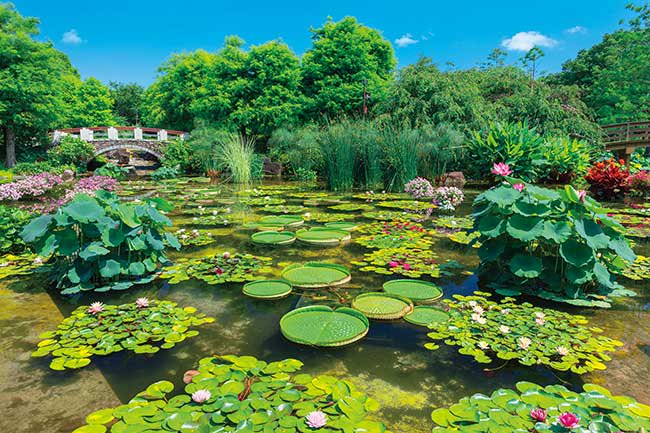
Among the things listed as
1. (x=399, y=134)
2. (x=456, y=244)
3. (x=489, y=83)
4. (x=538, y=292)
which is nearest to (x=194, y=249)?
(x=456, y=244)

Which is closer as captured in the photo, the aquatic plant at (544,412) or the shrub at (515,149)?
the aquatic plant at (544,412)

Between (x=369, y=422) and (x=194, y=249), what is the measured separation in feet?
9.28

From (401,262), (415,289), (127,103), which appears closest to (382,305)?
(415,289)

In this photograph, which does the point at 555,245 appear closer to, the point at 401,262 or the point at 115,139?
A: the point at 401,262

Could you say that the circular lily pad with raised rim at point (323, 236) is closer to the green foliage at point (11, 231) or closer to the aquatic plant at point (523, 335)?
the aquatic plant at point (523, 335)

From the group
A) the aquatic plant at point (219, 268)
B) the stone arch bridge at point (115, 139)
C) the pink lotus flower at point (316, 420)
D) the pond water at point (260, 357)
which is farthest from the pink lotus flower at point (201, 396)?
the stone arch bridge at point (115, 139)

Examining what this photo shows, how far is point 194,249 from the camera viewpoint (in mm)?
3682

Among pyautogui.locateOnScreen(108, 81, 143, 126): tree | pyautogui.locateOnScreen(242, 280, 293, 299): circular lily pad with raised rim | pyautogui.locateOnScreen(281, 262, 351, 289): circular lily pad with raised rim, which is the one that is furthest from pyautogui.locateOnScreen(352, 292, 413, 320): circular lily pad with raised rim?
pyautogui.locateOnScreen(108, 81, 143, 126): tree

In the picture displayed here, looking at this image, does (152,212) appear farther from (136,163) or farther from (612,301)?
(136,163)

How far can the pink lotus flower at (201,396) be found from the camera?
4.47 feet

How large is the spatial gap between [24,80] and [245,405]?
2095 centimetres

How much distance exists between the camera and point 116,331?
1.97 metres

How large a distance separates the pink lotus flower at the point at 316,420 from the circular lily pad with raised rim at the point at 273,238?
2.63 m

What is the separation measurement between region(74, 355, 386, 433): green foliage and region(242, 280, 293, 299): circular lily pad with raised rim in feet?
2.79
